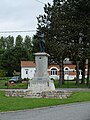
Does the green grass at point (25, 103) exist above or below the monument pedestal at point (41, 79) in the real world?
below

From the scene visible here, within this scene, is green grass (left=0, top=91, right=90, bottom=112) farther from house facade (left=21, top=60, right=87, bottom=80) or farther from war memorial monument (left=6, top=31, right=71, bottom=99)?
house facade (left=21, top=60, right=87, bottom=80)

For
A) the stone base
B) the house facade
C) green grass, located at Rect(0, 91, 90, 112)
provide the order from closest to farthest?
1. green grass, located at Rect(0, 91, 90, 112)
2. the stone base
3. the house facade

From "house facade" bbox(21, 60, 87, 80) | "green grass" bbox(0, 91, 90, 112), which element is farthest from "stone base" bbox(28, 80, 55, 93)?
"house facade" bbox(21, 60, 87, 80)

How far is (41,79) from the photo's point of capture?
32562mm

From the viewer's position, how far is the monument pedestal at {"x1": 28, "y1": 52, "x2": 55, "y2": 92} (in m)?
32.1

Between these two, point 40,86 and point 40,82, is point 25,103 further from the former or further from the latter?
point 40,82

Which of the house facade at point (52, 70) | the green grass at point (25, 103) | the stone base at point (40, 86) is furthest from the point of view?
the house facade at point (52, 70)

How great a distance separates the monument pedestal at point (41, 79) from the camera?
105 ft

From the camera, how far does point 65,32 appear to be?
2130 inches

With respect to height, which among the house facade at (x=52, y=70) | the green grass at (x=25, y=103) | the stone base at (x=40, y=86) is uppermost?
the house facade at (x=52, y=70)

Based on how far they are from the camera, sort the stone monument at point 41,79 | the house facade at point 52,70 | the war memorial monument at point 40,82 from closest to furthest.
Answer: the war memorial monument at point 40,82 → the stone monument at point 41,79 → the house facade at point 52,70

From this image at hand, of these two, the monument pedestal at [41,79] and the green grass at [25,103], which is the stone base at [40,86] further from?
the green grass at [25,103]

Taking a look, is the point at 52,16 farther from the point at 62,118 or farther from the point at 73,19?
the point at 62,118

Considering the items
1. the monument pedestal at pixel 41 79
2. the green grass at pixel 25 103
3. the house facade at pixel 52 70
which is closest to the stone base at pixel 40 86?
the monument pedestal at pixel 41 79
